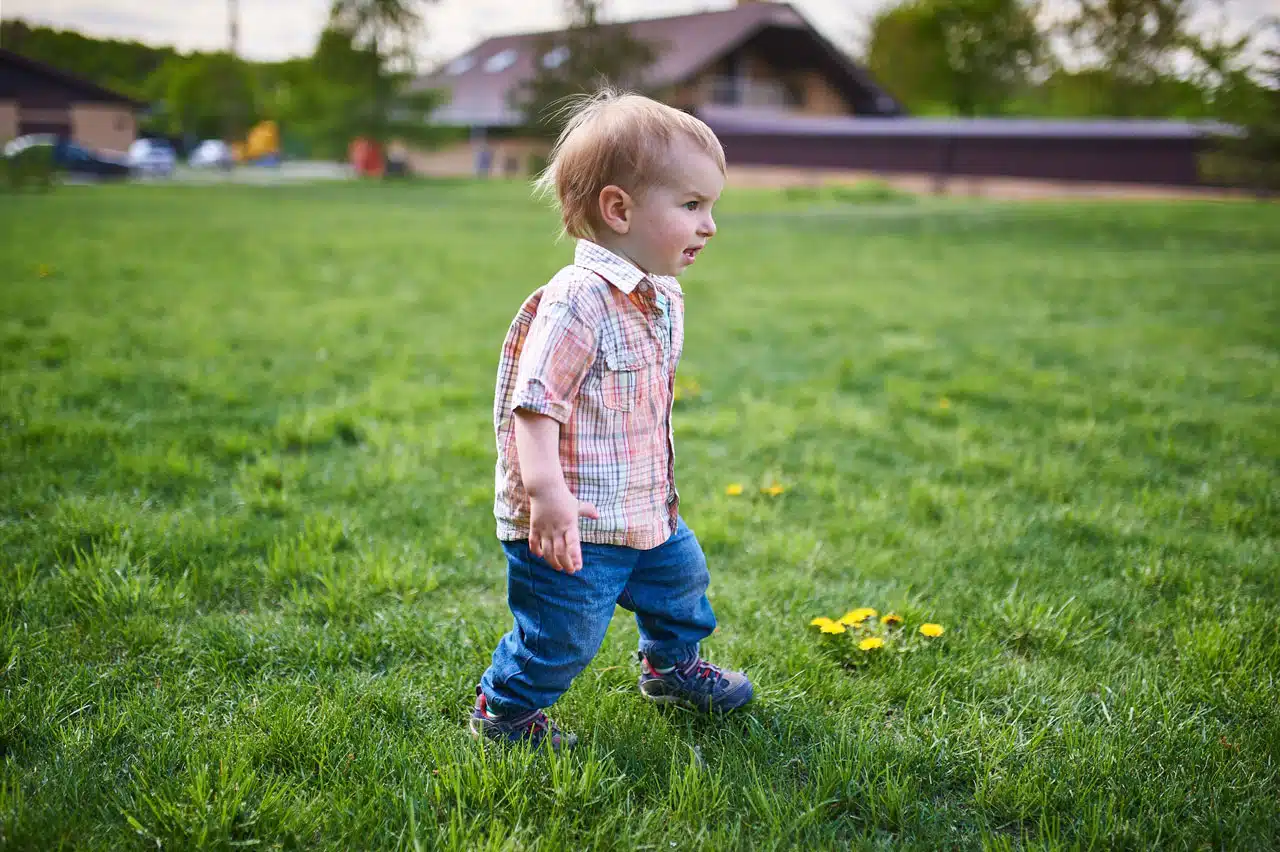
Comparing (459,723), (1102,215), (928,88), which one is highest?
(928,88)

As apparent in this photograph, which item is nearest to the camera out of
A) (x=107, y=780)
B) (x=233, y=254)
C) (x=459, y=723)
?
(x=107, y=780)

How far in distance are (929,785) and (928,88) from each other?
49555 mm

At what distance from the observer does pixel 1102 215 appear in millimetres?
19734

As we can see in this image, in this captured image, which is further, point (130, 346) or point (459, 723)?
point (130, 346)

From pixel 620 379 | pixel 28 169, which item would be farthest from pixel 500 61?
pixel 620 379

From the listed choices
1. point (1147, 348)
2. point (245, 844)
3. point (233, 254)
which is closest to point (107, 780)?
point (245, 844)

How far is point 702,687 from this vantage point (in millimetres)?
2320

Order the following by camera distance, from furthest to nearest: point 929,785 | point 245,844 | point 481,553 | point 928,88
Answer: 1. point 928,88
2. point 481,553
3. point 929,785
4. point 245,844

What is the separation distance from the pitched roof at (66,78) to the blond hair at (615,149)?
1709 inches

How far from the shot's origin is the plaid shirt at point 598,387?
1.89m

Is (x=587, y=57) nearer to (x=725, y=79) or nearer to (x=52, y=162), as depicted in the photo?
(x=52, y=162)

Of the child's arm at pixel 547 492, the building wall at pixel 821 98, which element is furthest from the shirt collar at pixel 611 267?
the building wall at pixel 821 98

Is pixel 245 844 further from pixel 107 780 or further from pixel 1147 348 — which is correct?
pixel 1147 348

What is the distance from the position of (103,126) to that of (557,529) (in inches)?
1940
